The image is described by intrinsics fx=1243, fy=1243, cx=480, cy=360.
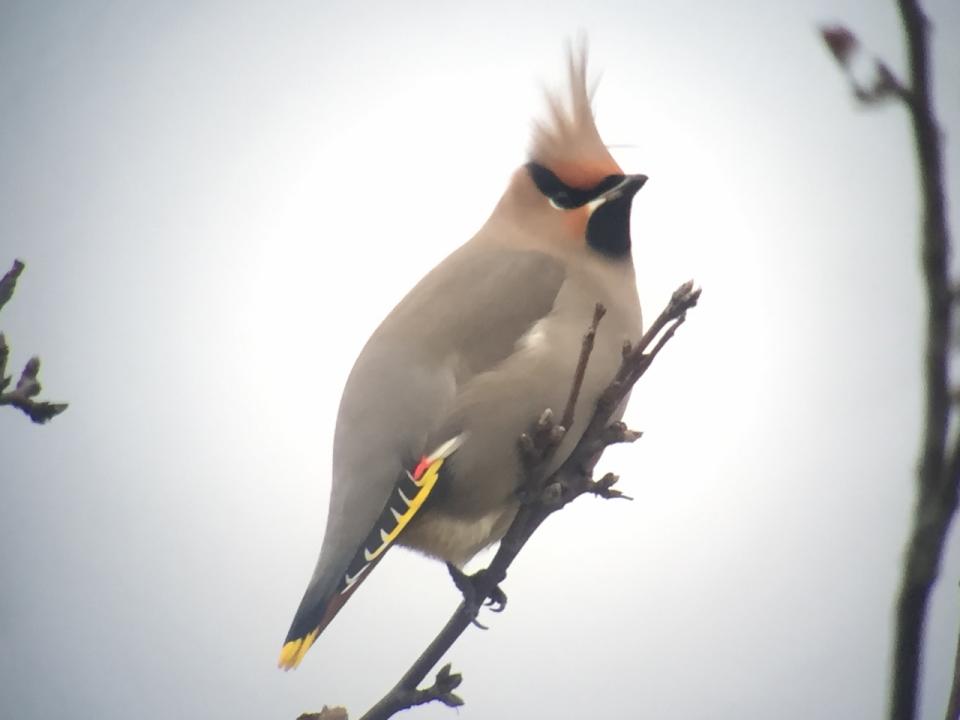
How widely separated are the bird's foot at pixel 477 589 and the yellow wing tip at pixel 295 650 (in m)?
0.41

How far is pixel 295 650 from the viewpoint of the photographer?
10.3ft

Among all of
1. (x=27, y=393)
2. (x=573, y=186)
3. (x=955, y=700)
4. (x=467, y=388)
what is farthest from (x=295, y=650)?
(x=573, y=186)

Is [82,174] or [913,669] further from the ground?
[82,174]

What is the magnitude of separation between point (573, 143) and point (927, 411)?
3546 millimetres

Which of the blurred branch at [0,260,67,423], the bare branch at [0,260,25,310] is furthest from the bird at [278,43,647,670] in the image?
the bare branch at [0,260,25,310]

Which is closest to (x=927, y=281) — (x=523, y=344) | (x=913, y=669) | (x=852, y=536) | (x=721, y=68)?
(x=913, y=669)

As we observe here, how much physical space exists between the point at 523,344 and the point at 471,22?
57.1 metres

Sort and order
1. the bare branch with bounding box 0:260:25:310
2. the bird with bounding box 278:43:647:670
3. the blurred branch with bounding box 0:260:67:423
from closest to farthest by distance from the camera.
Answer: the bare branch with bounding box 0:260:25:310, the blurred branch with bounding box 0:260:67:423, the bird with bounding box 278:43:647:670

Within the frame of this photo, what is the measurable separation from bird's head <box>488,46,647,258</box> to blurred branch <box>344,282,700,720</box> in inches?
53.3

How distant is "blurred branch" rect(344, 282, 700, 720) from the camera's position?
8.21ft

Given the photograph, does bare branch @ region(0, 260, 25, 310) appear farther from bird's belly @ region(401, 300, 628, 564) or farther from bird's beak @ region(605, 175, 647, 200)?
bird's beak @ region(605, 175, 647, 200)

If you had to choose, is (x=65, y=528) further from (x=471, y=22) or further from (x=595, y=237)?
(x=471, y=22)

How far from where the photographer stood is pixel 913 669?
3.61 feet

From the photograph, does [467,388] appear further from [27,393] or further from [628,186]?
[27,393]
